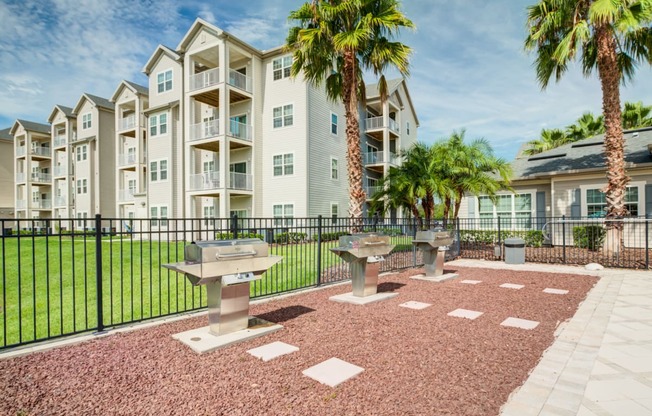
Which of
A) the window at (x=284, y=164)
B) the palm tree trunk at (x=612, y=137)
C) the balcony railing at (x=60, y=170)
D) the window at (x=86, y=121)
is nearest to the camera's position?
the palm tree trunk at (x=612, y=137)

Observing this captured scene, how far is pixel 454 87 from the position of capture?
22.0m

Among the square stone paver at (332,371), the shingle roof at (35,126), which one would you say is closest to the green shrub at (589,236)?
the square stone paver at (332,371)

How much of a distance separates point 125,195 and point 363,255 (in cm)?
2902

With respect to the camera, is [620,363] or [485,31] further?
[485,31]

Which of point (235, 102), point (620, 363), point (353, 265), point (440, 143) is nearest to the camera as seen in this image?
point (620, 363)

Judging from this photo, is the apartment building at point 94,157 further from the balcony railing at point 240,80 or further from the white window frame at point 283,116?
the white window frame at point 283,116

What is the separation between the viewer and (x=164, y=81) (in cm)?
2553

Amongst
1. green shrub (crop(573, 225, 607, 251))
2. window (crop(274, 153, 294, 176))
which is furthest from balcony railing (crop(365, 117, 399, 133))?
green shrub (crop(573, 225, 607, 251))

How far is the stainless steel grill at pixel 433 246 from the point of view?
28.7 feet

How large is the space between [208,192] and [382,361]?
19597 mm

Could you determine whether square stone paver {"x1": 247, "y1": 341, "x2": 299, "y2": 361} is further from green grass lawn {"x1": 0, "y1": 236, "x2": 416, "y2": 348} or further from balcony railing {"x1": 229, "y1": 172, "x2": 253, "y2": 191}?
balcony railing {"x1": 229, "y1": 172, "x2": 253, "y2": 191}

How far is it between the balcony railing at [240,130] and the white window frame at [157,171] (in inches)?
247

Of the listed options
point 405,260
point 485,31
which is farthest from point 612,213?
point 485,31

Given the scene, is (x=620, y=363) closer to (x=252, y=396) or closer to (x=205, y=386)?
(x=252, y=396)
